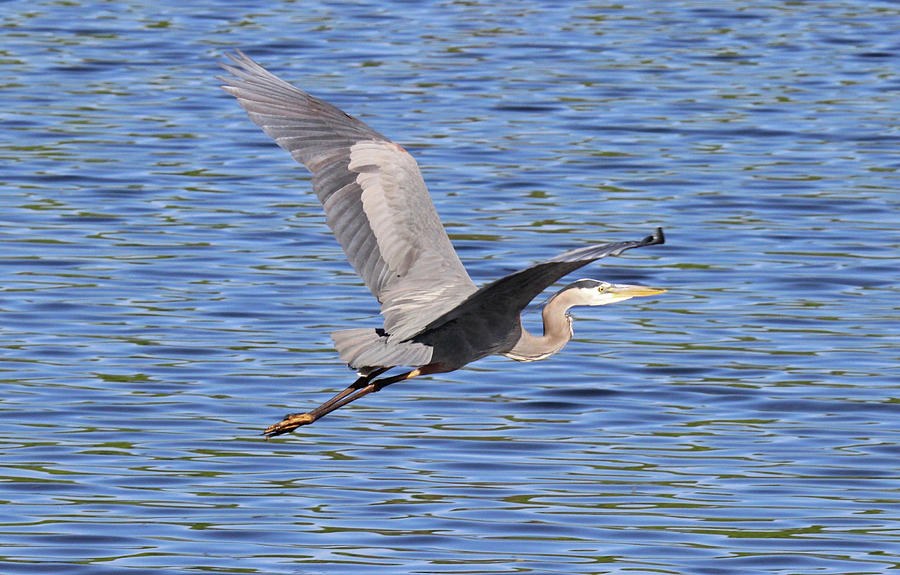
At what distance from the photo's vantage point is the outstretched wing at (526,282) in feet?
20.7

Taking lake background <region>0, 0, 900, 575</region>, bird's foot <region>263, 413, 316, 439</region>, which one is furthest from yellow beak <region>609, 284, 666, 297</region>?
bird's foot <region>263, 413, 316, 439</region>

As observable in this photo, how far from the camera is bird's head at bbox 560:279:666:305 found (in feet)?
28.9

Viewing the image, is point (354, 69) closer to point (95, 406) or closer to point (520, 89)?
point (520, 89)

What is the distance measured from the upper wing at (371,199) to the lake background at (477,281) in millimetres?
1041

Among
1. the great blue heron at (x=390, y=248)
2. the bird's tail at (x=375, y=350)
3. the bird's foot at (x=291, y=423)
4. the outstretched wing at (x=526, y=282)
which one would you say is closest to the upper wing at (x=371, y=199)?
the great blue heron at (x=390, y=248)

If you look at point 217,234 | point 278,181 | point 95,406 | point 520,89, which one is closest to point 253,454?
point 95,406

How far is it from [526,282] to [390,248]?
43.3 inches

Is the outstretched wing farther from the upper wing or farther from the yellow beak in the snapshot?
the yellow beak

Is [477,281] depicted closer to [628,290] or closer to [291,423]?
[628,290]

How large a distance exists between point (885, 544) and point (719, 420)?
1974mm

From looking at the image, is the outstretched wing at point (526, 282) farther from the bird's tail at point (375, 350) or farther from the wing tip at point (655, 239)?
the bird's tail at point (375, 350)

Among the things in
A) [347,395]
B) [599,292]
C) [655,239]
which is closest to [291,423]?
[347,395]

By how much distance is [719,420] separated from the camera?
10.2 metres

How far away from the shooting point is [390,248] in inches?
336
